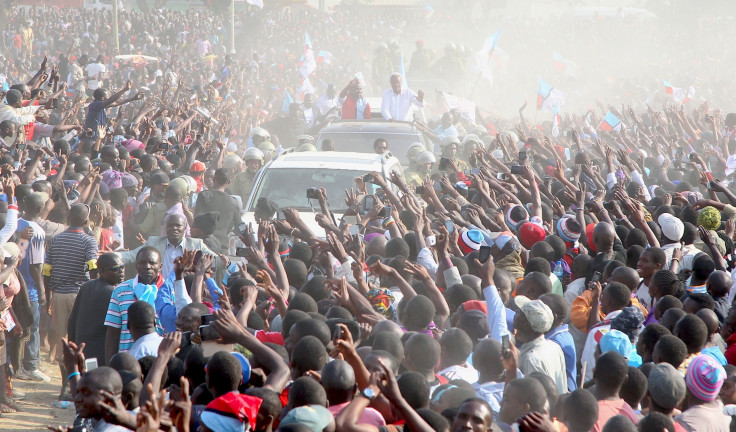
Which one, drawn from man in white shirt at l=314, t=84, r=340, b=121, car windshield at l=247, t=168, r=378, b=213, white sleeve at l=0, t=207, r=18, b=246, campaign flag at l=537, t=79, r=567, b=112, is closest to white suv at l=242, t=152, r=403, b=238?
car windshield at l=247, t=168, r=378, b=213

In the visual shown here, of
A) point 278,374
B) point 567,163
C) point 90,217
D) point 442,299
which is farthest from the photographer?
point 567,163

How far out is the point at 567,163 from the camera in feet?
42.0

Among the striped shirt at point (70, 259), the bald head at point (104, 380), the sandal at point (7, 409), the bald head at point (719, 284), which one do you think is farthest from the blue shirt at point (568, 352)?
the sandal at point (7, 409)

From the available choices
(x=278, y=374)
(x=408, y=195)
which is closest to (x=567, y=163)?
(x=408, y=195)

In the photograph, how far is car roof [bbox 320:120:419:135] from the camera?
1331cm

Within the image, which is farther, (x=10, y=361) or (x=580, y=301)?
(x=10, y=361)

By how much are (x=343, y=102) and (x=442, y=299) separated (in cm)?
1067

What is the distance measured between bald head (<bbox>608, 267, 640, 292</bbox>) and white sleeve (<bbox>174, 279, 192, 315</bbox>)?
8.79 feet

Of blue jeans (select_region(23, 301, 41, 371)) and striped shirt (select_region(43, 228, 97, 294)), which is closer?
striped shirt (select_region(43, 228, 97, 294))

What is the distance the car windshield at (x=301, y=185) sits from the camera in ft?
31.2

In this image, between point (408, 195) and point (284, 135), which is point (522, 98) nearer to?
point (284, 135)

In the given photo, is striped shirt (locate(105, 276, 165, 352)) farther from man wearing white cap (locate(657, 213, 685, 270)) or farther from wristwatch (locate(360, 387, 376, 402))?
man wearing white cap (locate(657, 213, 685, 270))

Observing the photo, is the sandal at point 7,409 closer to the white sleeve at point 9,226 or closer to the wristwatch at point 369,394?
the white sleeve at point 9,226

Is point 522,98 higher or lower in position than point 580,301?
lower
